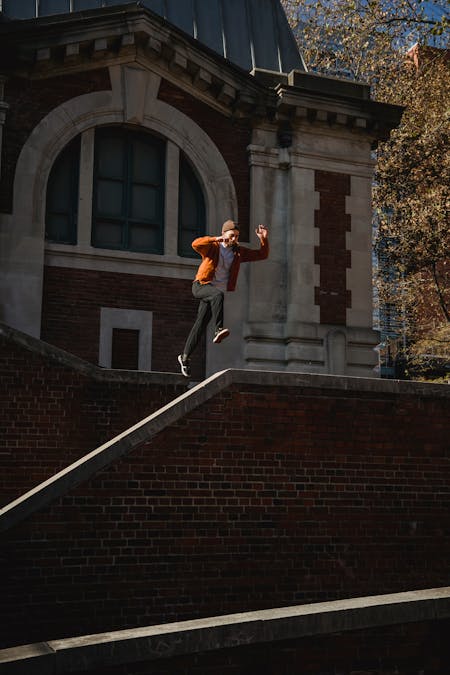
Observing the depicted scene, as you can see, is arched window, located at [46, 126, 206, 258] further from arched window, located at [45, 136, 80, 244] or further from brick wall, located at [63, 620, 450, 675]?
brick wall, located at [63, 620, 450, 675]

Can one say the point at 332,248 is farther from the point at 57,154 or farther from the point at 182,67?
the point at 57,154

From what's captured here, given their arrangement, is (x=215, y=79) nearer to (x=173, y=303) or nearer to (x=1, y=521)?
(x=173, y=303)

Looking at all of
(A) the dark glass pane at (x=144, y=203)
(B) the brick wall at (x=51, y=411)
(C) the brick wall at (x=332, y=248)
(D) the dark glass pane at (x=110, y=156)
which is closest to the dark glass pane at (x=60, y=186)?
(D) the dark glass pane at (x=110, y=156)

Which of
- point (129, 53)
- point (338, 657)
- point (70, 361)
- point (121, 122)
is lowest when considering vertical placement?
point (338, 657)

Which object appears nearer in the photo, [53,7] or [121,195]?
[121,195]

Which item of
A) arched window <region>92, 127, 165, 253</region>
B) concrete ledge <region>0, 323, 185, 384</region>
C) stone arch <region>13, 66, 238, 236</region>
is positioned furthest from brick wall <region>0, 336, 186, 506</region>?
arched window <region>92, 127, 165, 253</region>

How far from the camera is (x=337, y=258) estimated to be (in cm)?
1617

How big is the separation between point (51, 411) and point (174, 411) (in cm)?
316

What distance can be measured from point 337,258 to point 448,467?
24.8 feet

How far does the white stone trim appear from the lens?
47.5 ft

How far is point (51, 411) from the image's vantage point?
10742 millimetres

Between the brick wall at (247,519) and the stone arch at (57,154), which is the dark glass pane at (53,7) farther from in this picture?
the brick wall at (247,519)

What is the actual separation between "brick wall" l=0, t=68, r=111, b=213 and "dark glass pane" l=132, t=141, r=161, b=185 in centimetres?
131

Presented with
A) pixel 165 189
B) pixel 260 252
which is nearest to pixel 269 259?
pixel 165 189
